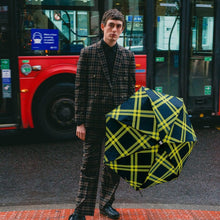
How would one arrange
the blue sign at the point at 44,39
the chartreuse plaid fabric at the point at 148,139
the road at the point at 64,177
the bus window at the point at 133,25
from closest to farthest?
the chartreuse plaid fabric at the point at 148,139
the road at the point at 64,177
the blue sign at the point at 44,39
the bus window at the point at 133,25

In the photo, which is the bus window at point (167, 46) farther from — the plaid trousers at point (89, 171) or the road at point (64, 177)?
the plaid trousers at point (89, 171)

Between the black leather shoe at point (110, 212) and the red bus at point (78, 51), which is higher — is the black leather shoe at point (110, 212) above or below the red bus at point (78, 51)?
below

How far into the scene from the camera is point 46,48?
6.73 metres

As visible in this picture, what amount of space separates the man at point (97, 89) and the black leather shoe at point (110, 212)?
208 mm

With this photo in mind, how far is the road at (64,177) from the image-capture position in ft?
14.5

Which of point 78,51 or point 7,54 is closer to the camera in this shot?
point 7,54

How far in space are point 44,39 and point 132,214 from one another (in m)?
3.92

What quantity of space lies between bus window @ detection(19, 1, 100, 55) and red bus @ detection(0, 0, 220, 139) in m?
0.02

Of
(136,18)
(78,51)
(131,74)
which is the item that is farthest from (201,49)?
(131,74)

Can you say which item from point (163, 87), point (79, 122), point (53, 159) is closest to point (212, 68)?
point (163, 87)

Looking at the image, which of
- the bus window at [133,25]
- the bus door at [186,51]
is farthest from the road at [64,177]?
the bus window at [133,25]

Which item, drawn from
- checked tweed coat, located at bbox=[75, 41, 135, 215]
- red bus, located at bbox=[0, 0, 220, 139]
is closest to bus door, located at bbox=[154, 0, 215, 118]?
red bus, located at bbox=[0, 0, 220, 139]

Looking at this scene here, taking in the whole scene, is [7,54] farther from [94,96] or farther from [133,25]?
[94,96]

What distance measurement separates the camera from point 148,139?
2742 mm
